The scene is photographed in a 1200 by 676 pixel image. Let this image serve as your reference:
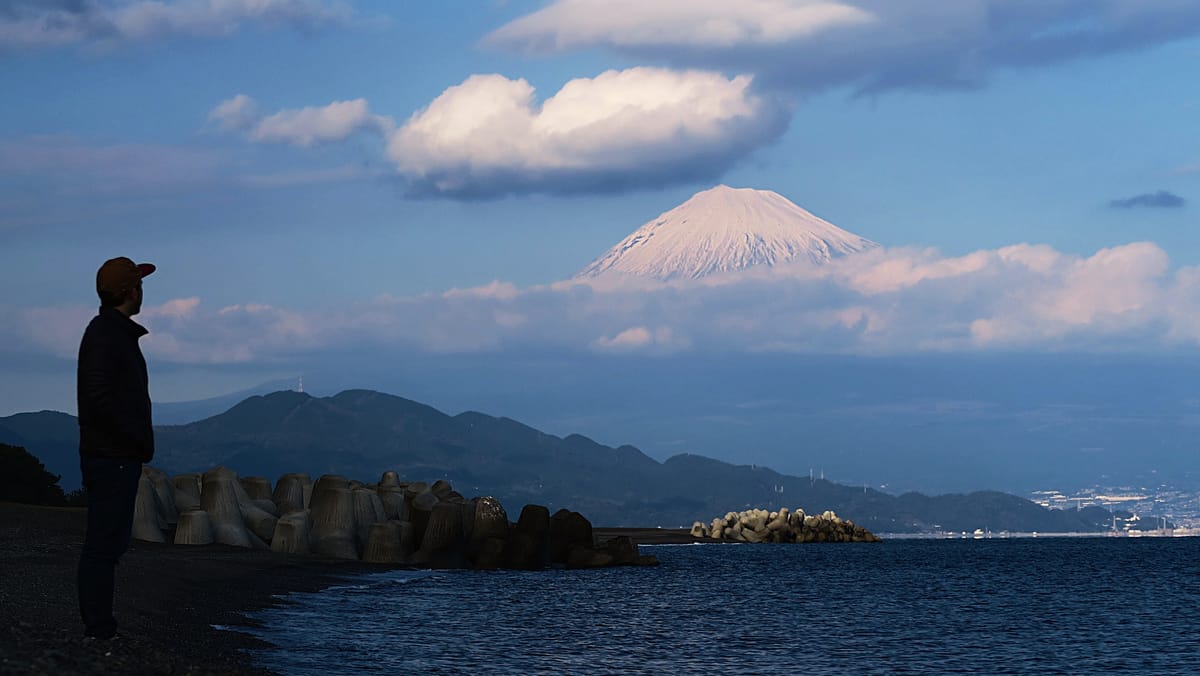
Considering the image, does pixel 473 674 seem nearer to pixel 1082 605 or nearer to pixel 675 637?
pixel 675 637

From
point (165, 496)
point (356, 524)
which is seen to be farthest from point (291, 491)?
point (356, 524)

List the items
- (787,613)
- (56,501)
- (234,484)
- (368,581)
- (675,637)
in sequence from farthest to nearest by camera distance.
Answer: (56,501) → (234,484) → (368,581) → (787,613) → (675,637)

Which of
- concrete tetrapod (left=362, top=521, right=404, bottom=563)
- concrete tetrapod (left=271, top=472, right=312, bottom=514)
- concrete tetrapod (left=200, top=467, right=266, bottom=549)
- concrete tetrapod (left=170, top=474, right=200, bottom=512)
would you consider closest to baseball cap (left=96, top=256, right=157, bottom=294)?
concrete tetrapod (left=200, top=467, right=266, bottom=549)

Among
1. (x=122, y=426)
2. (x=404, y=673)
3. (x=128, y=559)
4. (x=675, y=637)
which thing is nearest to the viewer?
(x=122, y=426)

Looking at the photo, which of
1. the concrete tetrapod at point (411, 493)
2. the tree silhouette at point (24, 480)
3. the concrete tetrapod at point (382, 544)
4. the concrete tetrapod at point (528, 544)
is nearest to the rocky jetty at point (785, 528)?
the concrete tetrapod at point (411, 493)

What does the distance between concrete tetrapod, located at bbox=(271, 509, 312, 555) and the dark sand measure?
36.7 inches

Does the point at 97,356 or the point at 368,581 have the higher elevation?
the point at 97,356

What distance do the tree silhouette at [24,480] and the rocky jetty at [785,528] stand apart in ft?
348

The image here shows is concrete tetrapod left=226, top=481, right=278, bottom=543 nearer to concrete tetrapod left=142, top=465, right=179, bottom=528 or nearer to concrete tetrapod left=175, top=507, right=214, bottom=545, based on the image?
concrete tetrapod left=142, top=465, right=179, bottom=528

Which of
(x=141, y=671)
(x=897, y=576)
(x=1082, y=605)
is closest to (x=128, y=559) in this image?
(x=141, y=671)

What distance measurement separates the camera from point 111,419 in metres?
14.3

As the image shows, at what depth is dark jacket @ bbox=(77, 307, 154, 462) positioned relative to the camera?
14352 mm

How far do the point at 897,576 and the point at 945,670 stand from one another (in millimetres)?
54632

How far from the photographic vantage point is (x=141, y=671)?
49.4ft
